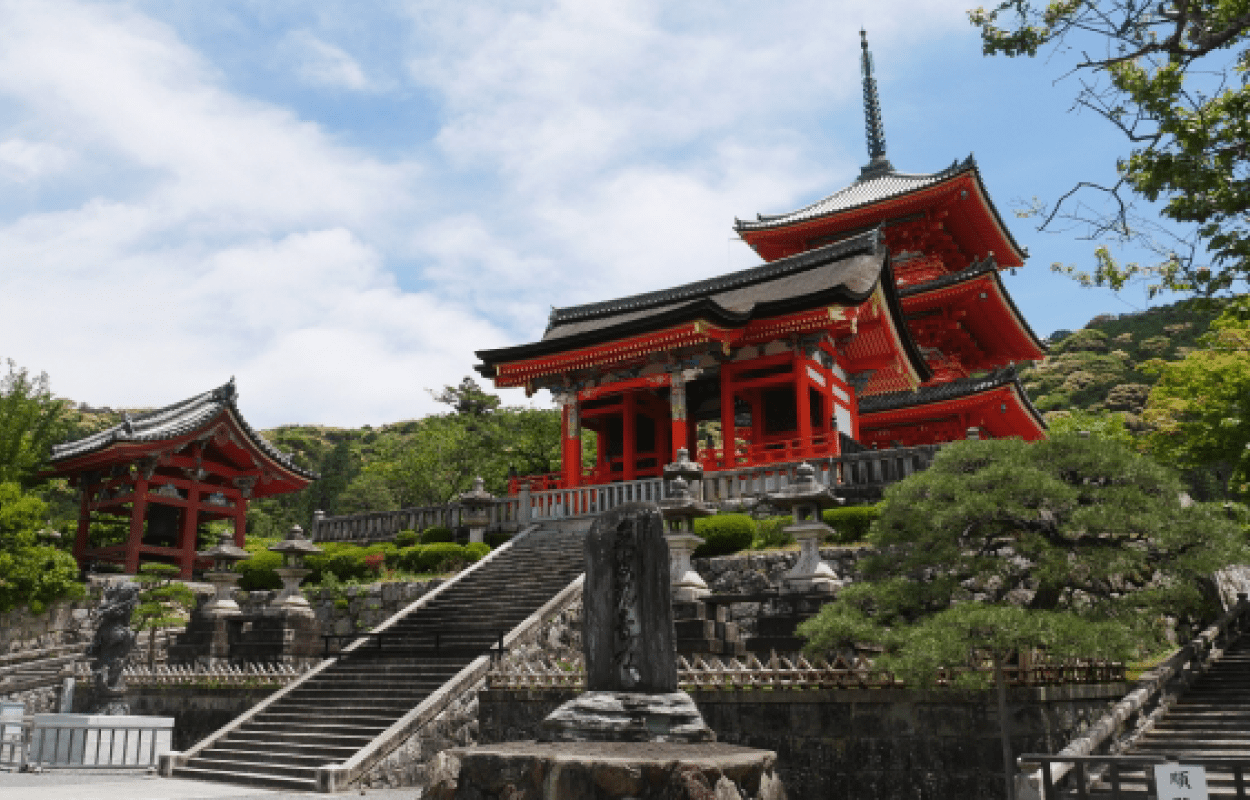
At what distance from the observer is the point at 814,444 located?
866 inches

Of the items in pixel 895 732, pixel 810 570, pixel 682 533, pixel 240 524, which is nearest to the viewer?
pixel 895 732

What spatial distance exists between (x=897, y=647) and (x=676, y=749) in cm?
434

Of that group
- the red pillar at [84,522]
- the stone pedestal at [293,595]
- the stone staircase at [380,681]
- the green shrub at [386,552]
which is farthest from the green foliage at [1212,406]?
the red pillar at [84,522]

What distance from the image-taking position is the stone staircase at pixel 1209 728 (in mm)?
9219

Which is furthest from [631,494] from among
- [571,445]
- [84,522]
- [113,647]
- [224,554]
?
[84,522]

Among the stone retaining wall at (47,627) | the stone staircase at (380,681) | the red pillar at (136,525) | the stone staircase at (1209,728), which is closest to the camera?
the stone staircase at (1209,728)

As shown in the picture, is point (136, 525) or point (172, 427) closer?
point (136, 525)

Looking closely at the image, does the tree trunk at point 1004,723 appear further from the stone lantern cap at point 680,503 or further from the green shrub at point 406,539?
the green shrub at point 406,539

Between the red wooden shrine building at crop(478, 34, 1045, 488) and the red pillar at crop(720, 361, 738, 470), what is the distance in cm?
5

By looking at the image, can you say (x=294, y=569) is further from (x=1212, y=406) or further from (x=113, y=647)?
(x=1212, y=406)

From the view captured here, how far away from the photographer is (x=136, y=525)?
84.5 feet

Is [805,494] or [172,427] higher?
[172,427]

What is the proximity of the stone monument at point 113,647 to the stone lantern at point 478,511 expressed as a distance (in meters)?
7.68

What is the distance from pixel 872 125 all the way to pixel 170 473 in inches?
1309
